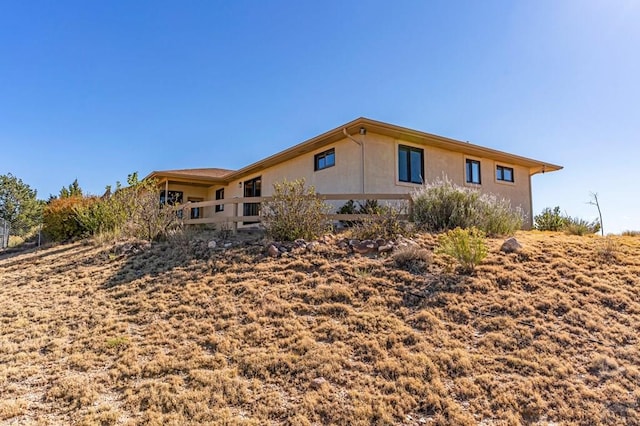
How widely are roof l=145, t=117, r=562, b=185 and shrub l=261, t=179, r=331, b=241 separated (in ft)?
11.3

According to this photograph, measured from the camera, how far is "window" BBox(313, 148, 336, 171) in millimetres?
14141

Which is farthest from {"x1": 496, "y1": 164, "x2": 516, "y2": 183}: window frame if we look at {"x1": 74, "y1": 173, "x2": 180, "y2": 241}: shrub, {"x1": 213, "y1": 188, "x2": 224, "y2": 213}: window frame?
{"x1": 213, "y1": 188, "x2": 224, "y2": 213}: window frame

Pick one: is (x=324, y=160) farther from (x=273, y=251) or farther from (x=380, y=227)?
(x=273, y=251)

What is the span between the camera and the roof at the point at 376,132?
12.4 meters

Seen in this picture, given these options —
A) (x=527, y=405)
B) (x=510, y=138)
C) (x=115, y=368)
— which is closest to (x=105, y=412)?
(x=115, y=368)

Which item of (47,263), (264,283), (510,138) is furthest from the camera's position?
(510,138)

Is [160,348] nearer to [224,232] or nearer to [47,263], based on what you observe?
[224,232]

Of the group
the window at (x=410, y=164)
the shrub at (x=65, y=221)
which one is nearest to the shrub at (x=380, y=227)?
the window at (x=410, y=164)

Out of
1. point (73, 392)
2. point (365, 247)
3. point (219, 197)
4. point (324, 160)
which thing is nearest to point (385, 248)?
point (365, 247)

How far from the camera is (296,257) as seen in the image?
831 centimetres

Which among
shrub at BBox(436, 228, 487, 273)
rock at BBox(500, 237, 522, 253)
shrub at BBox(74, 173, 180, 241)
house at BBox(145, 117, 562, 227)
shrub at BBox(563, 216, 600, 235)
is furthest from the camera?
house at BBox(145, 117, 562, 227)

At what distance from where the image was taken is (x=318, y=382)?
412 centimetres

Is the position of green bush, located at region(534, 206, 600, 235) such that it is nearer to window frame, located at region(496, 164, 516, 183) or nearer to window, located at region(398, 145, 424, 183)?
window frame, located at region(496, 164, 516, 183)

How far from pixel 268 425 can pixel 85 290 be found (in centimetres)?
574
